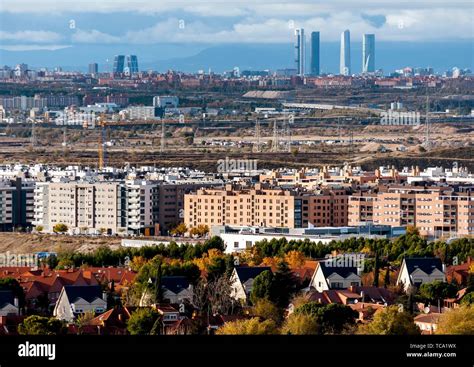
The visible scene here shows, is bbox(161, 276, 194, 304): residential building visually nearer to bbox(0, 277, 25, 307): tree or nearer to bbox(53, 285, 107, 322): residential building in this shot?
bbox(53, 285, 107, 322): residential building

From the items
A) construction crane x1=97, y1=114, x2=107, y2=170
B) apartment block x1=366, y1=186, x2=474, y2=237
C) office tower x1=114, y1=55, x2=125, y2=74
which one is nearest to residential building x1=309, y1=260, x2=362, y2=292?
apartment block x1=366, y1=186, x2=474, y2=237

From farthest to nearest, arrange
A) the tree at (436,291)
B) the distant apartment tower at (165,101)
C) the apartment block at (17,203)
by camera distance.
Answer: the distant apartment tower at (165,101) < the apartment block at (17,203) < the tree at (436,291)

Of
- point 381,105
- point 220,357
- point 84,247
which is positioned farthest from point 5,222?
point 381,105

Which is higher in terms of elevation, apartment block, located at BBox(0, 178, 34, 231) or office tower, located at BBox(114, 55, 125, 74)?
office tower, located at BBox(114, 55, 125, 74)

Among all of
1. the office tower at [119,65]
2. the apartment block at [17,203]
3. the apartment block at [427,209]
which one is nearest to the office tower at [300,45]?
the apartment block at [427,209]

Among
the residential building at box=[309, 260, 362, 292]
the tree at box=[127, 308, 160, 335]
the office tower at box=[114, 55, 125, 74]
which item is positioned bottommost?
the residential building at box=[309, 260, 362, 292]

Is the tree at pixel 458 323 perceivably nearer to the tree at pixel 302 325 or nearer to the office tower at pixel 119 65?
the tree at pixel 302 325

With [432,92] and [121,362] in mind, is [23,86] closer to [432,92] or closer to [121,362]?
[432,92]
